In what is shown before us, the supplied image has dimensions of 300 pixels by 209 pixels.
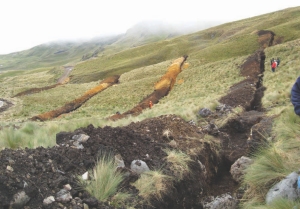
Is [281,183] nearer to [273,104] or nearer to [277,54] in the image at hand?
[273,104]

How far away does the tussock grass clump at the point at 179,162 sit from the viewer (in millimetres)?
6565

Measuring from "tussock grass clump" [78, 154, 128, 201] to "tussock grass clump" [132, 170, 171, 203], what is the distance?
19.0 inches

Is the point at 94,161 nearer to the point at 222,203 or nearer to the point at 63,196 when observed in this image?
the point at 63,196

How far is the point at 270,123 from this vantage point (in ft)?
29.8

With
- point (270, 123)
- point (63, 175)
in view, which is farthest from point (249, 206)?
point (270, 123)

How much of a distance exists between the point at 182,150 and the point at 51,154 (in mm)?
3775

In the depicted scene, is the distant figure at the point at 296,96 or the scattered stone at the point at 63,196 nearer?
the scattered stone at the point at 63,196

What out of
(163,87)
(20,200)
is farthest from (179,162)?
(163,87)

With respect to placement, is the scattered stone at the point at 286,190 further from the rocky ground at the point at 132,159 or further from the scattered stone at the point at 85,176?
the scattered stone at the point at 85,176

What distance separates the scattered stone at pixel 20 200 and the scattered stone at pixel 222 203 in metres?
3.95

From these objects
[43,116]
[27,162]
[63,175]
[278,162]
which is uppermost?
[27,162]

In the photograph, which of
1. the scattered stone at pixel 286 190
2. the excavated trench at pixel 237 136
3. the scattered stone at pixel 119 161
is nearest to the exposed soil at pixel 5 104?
the excavated trench at pixel 237 136

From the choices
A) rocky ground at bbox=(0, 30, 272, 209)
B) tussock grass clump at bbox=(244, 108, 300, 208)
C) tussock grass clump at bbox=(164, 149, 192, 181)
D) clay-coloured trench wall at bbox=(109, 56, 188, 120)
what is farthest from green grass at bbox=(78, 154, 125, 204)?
clay-coloured trench wall at bbox=(109, 56, 188, 120)

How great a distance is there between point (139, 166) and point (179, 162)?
3.95ft
